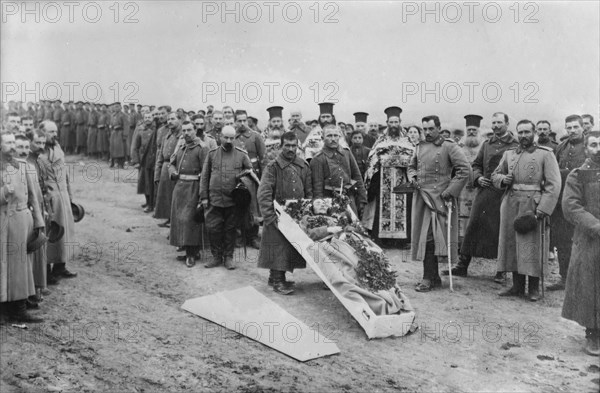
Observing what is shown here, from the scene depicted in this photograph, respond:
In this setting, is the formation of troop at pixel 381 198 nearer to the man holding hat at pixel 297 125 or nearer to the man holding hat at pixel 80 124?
the man holding hat at pixel 297 125

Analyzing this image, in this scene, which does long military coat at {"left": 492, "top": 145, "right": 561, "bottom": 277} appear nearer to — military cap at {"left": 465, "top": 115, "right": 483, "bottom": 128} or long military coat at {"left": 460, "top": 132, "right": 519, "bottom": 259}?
long military coat at {"left": 460, "top": 132, "right": 519, "bottom": 259}

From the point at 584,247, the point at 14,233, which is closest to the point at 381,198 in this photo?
the point at 584,247

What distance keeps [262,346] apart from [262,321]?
0.50 m

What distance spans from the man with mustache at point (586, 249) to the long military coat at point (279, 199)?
10.2ft

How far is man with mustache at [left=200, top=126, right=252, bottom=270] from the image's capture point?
8164 mm

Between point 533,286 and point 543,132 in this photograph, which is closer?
A: point 533,286

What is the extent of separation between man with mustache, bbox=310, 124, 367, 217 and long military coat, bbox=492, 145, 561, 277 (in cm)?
187

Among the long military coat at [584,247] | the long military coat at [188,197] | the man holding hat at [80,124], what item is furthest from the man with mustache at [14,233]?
the man holding hat at [80,124]

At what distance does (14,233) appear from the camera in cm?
605

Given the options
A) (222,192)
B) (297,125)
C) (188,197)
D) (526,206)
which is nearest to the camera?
(526,206)

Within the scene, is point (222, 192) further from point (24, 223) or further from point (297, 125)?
point (297, 125)

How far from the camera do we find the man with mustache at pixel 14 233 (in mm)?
5922

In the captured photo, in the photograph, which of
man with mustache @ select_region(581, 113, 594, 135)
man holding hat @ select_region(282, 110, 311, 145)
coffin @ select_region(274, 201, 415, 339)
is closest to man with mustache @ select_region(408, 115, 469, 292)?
coffin @ select_region(274, 201, 415, 339)

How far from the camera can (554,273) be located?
852cm
